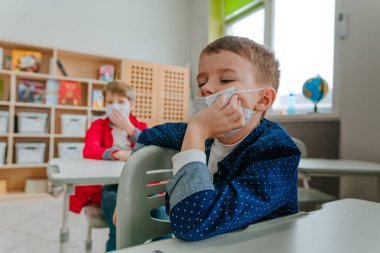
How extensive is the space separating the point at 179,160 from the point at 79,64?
370cm

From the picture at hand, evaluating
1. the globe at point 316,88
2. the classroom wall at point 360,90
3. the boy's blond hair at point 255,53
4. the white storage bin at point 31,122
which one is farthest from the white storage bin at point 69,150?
the boy's blond hair at point 255,53

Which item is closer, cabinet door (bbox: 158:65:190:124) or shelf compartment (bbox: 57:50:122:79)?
shelf compartment (bbox: 57:50:122:79)

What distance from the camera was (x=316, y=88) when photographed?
252cm

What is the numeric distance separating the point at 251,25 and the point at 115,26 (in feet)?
6.23

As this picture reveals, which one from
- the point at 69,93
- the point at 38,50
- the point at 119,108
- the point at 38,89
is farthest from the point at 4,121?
the point at 119,108

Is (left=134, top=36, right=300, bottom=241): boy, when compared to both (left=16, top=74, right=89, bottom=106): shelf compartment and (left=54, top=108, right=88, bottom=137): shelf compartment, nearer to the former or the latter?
(left=16, top=74, right=89, bottom=106): shelf compartment

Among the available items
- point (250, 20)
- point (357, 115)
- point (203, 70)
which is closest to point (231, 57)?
point (203, 70)

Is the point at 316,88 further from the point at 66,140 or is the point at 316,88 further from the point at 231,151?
the point at 66,140

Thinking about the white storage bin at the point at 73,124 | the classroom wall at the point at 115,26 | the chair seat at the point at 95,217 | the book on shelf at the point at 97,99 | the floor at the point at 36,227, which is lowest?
the floor at the point at 36,227

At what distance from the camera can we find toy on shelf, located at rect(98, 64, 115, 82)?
379 centimetres

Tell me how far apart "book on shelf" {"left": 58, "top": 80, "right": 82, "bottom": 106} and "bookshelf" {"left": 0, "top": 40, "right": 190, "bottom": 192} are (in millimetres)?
70

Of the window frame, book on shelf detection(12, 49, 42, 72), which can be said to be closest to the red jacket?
the window frame

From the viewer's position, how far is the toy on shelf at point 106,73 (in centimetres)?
379

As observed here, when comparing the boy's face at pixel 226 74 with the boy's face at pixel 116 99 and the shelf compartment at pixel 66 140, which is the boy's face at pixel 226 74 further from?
the shelf compartment at pixel 66 140
